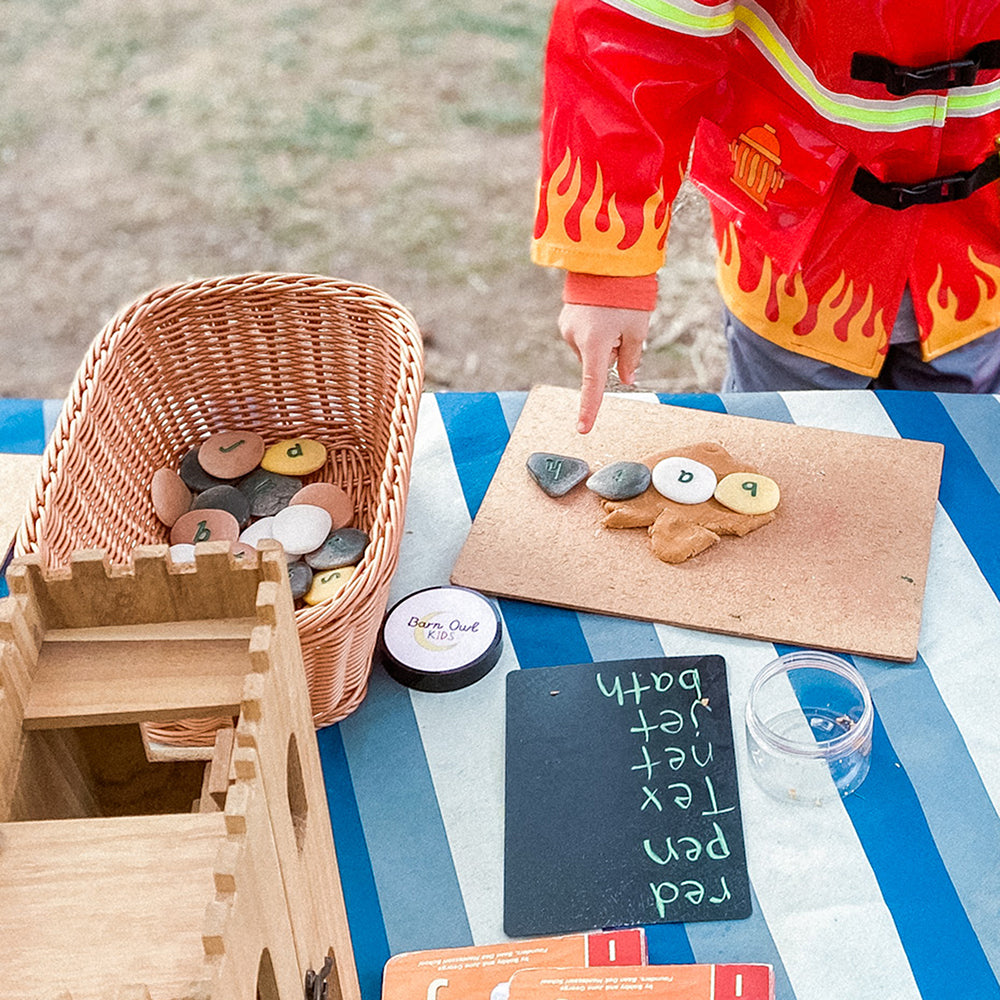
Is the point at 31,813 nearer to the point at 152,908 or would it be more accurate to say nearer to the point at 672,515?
the point at 152,908

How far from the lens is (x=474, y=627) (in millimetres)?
1000

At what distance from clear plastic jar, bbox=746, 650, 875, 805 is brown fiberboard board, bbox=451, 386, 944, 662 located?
0.04 meters

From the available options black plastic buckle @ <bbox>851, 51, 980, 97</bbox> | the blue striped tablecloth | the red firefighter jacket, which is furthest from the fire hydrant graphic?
the blue striped tablecloth

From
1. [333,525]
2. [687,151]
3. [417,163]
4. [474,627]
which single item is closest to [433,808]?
[474,627]

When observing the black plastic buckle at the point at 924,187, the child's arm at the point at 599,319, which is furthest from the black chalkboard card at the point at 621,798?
the black plastic buckle at the point at 924,187

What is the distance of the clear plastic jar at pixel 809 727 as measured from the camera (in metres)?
0.89

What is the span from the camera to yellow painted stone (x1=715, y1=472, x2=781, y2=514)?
1072 millimetres

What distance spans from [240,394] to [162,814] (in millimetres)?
691

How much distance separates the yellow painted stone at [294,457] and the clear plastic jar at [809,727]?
0.47m

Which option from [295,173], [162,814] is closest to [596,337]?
[162,814]

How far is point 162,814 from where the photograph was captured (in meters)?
0.57

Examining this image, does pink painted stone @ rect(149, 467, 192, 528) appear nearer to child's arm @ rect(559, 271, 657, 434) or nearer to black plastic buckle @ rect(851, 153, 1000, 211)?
child's arm @ rect(559, 271, 657, 434)

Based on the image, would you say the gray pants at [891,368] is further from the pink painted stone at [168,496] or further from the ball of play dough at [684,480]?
the pink painted stone at [168,496]

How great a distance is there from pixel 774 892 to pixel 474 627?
0.31 m
